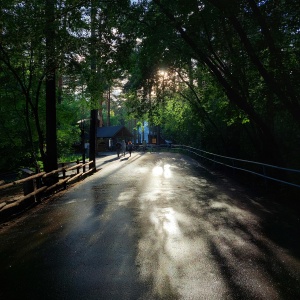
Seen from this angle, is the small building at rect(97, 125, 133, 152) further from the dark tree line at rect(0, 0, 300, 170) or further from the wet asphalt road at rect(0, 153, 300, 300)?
→ the wet asphalt road at rect(0, 153, 300, 300)

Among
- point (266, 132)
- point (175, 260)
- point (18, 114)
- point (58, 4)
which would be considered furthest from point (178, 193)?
point (18, 114)

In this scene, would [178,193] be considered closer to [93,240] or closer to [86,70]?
[93,240]

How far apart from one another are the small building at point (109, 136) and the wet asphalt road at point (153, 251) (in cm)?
4345

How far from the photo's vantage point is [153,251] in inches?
195

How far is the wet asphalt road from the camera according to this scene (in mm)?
3725

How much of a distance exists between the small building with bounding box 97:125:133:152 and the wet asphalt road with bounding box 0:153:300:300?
4345 cm

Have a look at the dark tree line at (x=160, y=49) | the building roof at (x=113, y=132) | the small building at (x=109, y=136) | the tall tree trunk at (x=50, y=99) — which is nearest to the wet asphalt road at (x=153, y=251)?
the tall tree trunk at (x=50, y=99)

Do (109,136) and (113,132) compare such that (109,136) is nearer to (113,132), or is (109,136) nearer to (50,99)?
(113,132)

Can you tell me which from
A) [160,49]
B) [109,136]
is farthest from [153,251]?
[109,136]

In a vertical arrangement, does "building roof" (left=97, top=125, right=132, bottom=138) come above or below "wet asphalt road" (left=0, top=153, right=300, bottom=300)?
above

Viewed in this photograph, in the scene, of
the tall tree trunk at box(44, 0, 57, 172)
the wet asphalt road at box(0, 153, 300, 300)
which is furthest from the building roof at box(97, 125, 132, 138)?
the wet asphalt road at box(0, 153, 300, 300)

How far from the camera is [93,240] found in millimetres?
5660

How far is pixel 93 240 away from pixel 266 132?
8418 mm

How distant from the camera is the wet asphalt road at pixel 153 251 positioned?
372 centimetres
